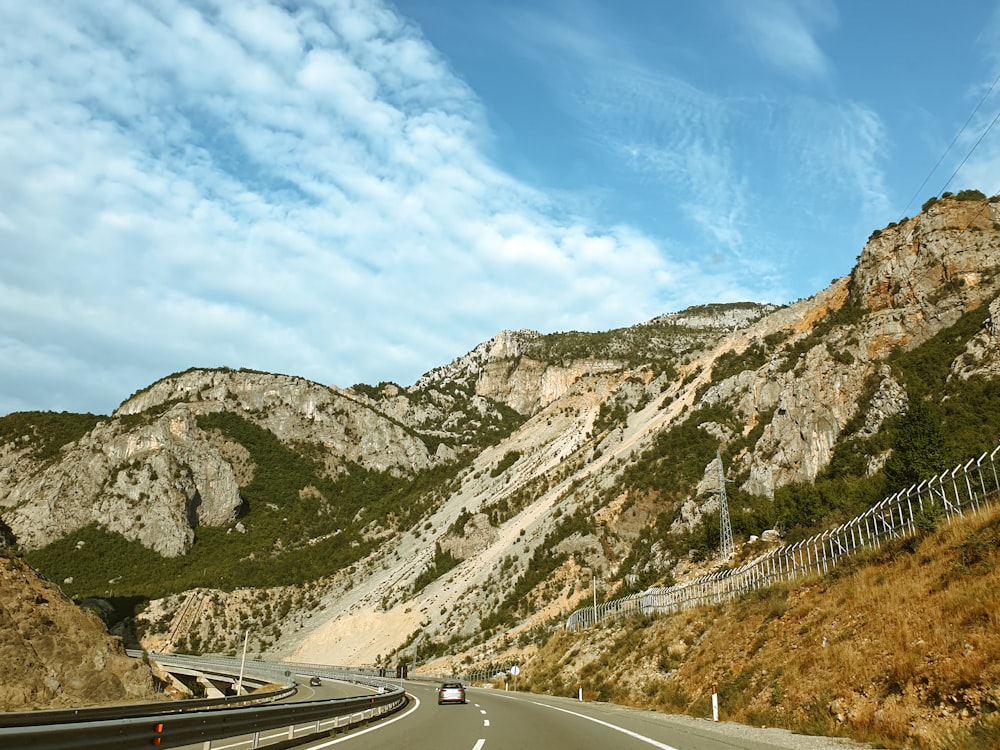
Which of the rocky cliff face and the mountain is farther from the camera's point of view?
the rocky cliff face

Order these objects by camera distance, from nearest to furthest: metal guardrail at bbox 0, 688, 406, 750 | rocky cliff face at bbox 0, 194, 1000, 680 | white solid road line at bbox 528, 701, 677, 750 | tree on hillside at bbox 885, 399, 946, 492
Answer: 1. metal guardrail at bbox 0, 688, 406, 750
2. white solid road line at bbox 528, 701, 677, 750
3. tree on hillside at bbox 885, 399, 946, 492
4. rocky cliff face at bbox 0, 194, 1000, 680

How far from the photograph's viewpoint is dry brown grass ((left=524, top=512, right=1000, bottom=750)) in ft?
35.6

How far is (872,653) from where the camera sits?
1411cm

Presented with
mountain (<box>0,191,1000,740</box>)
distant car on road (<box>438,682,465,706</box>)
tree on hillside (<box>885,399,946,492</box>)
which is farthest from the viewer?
mountain (<box>0,191,1000,740</box>)

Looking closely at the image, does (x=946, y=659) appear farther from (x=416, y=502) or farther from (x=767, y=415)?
(x=416, y=502)

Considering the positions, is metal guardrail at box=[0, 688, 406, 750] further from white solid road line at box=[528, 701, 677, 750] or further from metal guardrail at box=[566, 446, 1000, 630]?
metal guardrail at box=[566, 446, 1000, 630]

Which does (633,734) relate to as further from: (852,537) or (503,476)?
(503,476)

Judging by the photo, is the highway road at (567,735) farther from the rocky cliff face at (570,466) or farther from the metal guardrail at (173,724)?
the rocky cliff face at (570,466)

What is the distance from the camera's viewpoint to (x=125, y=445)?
452 ft

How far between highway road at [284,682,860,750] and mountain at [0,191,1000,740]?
914 inches

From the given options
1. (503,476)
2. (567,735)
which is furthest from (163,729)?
(503,476)

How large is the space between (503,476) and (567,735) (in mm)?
94743

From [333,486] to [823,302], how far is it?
4346 inches

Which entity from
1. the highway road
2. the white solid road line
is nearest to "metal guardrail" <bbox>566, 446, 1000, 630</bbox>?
the highway road
